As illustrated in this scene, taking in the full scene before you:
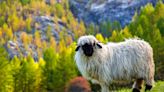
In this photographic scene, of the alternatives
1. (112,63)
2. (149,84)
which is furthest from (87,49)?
(149,84)

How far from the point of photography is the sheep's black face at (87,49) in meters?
15.0

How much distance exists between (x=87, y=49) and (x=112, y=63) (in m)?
1.08

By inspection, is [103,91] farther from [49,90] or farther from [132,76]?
[49,90]

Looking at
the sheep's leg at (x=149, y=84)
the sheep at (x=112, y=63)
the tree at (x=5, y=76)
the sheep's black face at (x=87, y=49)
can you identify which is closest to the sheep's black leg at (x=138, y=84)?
the sheep at (x=112, y=63)

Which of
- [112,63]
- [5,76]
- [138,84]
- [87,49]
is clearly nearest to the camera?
[87,49]

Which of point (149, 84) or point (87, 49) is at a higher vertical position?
point (87, 49)

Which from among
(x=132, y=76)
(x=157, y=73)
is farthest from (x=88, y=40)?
(x=157, y=73)

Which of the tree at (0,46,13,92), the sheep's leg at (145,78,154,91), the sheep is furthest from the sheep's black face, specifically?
the tree at (0,46,13,92)

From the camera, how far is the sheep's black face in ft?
49.1

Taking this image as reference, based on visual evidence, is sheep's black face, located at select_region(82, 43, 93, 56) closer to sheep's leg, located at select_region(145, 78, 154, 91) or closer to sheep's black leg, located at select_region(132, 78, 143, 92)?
sheep's black leg, located at select_region(132, 78, 143, 92)

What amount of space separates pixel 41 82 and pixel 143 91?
5366 centimetres

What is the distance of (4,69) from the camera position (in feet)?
199

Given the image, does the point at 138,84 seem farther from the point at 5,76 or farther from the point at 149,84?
the point at 5,76

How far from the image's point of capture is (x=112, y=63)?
50.4 ft
